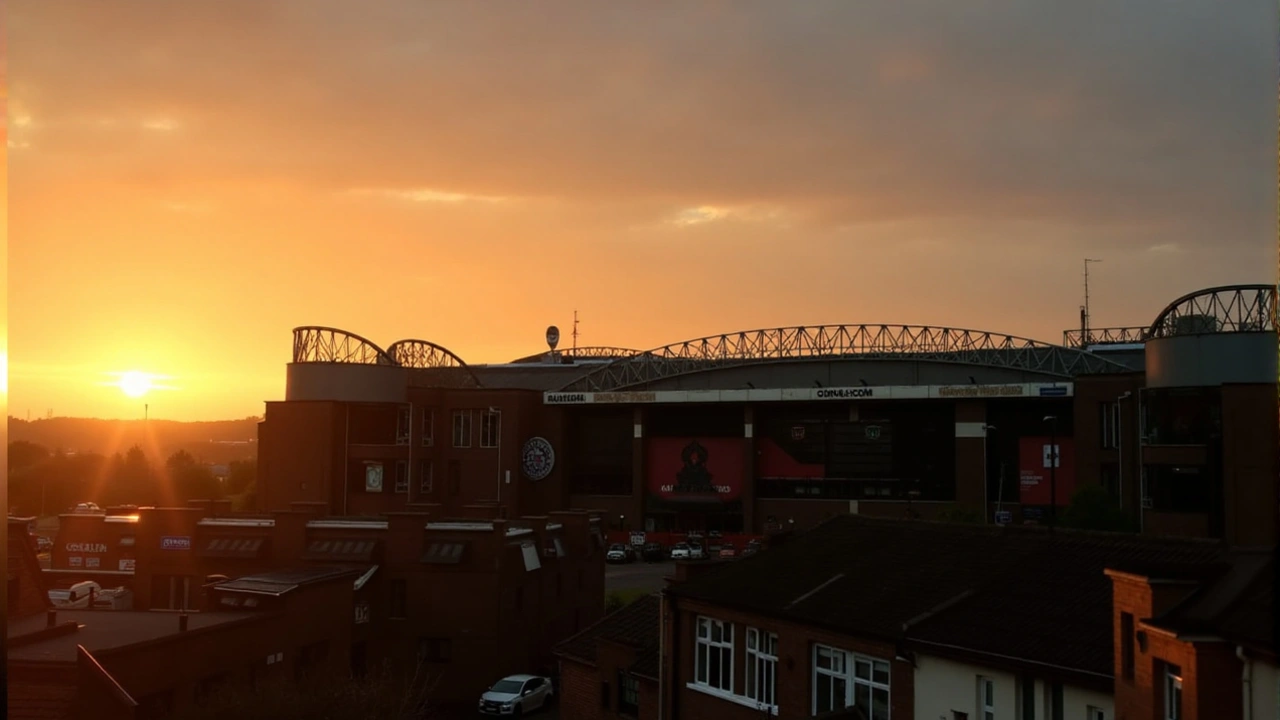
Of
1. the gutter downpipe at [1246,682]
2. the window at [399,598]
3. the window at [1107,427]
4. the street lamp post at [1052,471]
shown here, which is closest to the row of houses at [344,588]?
the window at [399,598]

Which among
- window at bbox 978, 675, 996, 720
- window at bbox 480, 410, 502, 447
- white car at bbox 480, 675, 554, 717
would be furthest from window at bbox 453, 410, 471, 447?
window at bbox 978, 675, 996, 720

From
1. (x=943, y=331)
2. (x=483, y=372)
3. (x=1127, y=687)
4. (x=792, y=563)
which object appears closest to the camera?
(x=1127, y=687)

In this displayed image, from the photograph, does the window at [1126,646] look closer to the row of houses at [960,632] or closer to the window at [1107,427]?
the row of houses at [960,632]

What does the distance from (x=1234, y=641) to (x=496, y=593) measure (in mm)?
31311

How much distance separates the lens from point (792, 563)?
73.4 feet

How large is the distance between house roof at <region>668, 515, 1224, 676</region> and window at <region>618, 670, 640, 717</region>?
4018 millimetres

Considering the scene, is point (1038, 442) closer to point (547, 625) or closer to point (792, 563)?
point (547, 625)

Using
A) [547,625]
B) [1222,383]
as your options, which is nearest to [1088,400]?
[1222,383]

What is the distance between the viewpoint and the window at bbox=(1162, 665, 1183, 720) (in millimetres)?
10359

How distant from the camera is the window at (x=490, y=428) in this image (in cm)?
7450

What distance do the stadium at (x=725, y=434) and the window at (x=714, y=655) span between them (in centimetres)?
3826

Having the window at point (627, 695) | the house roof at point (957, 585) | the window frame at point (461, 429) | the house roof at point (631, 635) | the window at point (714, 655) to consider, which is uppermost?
the window frame at point (461, 429)

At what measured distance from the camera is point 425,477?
72000mm

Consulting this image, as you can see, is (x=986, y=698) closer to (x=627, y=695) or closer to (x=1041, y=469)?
(x=627, y=695)
